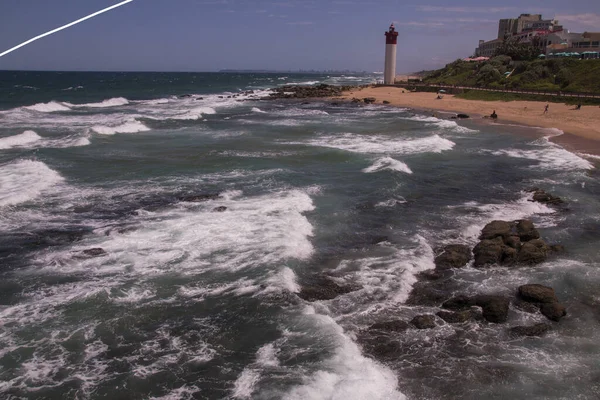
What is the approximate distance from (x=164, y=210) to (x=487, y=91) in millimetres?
52646

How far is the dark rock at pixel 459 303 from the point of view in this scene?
36.7 ft

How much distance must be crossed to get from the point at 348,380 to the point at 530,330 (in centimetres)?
458

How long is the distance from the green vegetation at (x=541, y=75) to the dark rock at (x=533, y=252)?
46.3 m

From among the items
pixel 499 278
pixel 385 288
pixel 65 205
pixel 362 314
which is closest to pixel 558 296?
pixel 499 278

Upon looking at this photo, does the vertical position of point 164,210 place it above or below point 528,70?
below

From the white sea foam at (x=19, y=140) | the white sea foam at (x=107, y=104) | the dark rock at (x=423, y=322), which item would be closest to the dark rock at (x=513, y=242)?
the dark rock at (x=423, y=322)

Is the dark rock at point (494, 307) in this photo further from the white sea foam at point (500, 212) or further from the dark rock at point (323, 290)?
the white sea foam at point (500, 212)

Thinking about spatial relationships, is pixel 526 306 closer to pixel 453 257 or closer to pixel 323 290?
pixel 453 257

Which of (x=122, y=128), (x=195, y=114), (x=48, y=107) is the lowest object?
(x=122, y=128)

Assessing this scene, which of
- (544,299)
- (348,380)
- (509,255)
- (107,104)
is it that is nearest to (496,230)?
(509,255)

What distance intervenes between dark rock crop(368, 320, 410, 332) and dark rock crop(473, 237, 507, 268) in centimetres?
437

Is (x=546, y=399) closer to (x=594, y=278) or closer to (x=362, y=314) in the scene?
(x=362, y=314)

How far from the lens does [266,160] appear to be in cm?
2705

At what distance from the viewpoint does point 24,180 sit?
21234 mm
